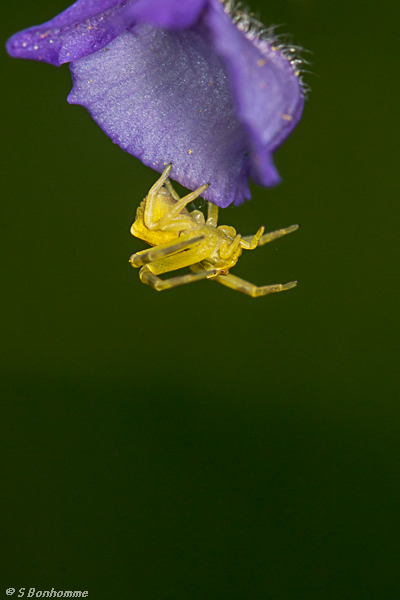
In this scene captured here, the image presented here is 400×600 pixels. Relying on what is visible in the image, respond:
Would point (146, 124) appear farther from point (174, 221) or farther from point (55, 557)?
point (55, 557)

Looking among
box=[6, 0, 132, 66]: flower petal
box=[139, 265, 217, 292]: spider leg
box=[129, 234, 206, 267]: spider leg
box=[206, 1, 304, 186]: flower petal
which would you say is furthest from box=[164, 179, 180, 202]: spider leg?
box=[206, 1, 304, 186]: flower petal

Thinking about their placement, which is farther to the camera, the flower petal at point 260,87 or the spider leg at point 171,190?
the spider leg at point 171,190

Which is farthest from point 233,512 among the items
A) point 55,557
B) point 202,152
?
point 202,152

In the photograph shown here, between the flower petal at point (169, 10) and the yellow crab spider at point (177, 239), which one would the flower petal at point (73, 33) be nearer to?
the flower petal at point (169, 10)

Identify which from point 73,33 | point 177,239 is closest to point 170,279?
point 177,239

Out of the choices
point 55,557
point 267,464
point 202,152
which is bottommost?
point 55,557

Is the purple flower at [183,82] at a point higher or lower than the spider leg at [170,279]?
higher

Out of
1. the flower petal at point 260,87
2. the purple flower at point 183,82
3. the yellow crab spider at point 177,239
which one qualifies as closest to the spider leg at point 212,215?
the yellow crab spider at point 177,239

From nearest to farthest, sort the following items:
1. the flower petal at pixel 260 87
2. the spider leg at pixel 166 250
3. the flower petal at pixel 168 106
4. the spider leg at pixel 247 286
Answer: the flower petal at pixel 260 87, the flower petal at pixel 168 106, the spider leg at pixel 166 250, the spider leg at pixel 247 286
